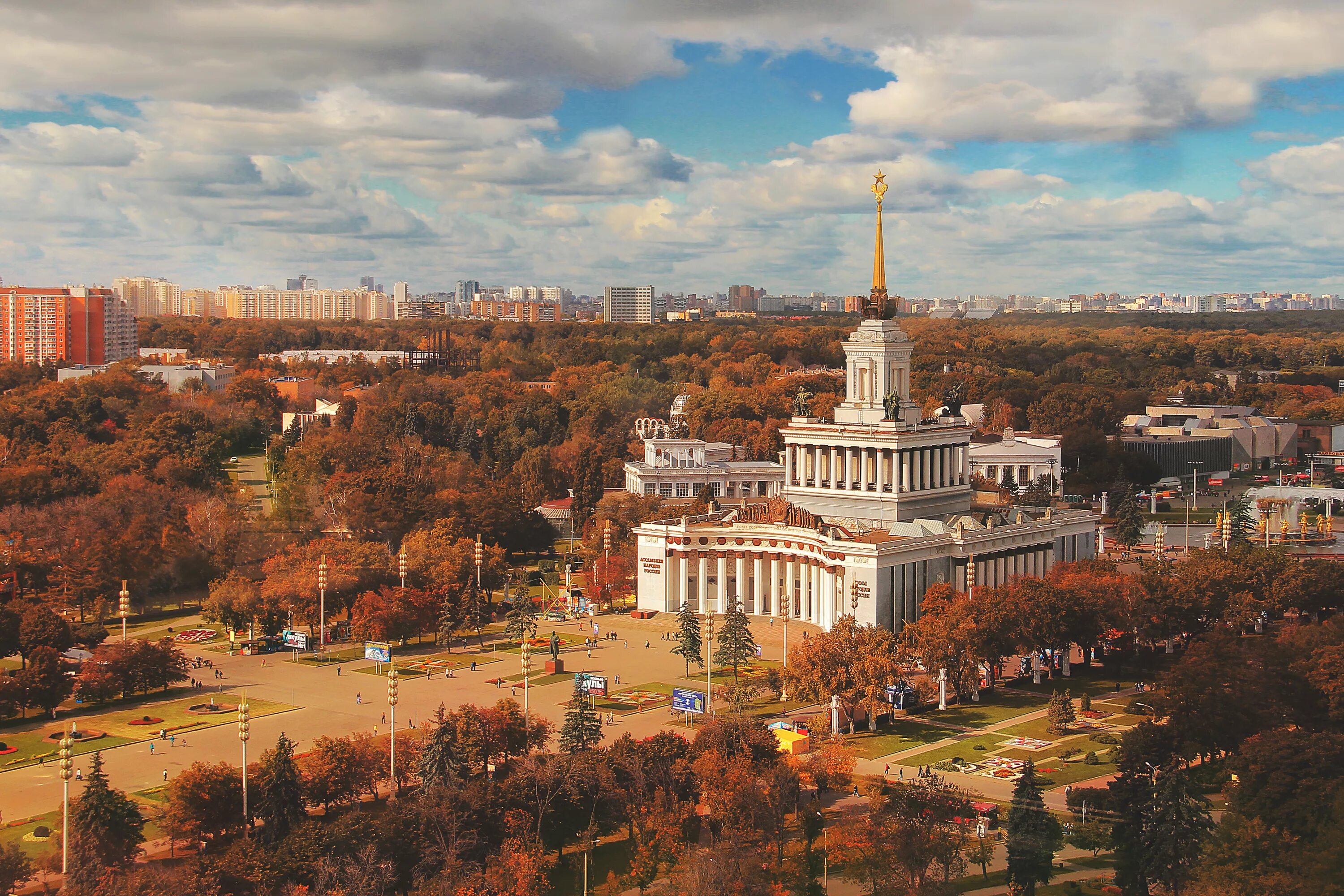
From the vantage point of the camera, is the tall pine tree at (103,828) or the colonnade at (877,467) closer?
the tall pine tree at (103,828)

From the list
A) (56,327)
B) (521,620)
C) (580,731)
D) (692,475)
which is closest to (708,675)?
(580,731)

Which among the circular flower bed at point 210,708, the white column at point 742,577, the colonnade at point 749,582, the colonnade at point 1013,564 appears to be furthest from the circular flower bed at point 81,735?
the colonnade at point 1013,564

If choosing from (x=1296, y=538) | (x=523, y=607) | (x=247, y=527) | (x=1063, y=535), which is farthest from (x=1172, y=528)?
(x=247, y=527)

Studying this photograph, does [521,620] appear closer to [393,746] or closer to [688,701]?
[688,701]

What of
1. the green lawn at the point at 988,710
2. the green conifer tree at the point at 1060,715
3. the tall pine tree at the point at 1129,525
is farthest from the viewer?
the tall pine tree at the point at 1129,525

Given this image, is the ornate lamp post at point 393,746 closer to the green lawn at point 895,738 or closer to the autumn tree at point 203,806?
the autumn tree at point 203,806
